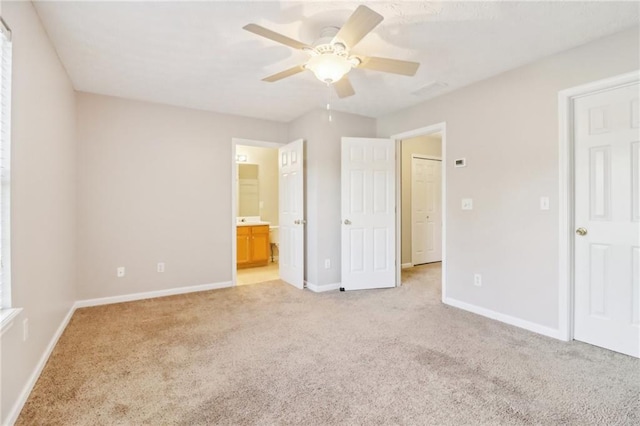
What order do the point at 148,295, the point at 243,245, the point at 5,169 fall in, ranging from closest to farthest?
the point at 5,169 → the point at 148,295 → the point at 243,245

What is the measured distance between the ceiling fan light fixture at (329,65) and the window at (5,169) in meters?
1.68

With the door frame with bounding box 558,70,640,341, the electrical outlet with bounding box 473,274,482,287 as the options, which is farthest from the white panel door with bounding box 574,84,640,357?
the electrical outlet with bounding box 473,274,482,287

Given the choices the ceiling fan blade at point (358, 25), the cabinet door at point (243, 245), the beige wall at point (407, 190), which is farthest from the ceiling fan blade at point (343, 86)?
the cabinet door at point (243, 245)

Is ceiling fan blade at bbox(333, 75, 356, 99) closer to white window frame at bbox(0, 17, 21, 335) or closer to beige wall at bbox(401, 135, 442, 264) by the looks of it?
white window frame at bbox(0, 17, 21, 335)

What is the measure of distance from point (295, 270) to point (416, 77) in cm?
281

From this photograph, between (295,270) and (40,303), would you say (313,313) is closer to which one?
(295,270)

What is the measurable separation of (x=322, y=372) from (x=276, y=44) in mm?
2415

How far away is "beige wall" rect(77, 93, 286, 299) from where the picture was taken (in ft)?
11.6

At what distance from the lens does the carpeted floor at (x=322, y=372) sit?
5.51 ft

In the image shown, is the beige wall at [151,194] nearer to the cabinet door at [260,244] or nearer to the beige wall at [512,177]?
the cabinet door at [260,244]

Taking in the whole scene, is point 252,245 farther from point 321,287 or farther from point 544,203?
point 544,203

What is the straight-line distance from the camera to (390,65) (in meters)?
2.23

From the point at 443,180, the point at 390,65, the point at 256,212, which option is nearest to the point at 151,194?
the point at 256,212

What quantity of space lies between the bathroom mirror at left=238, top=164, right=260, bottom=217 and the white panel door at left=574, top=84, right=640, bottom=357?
500cm
